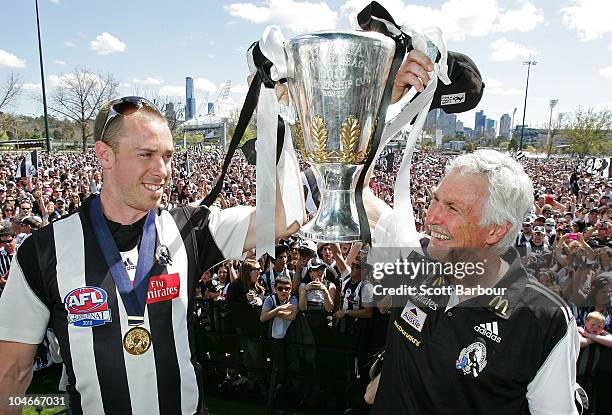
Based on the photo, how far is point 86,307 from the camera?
1.69 metres

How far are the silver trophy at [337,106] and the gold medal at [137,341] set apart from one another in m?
0.71

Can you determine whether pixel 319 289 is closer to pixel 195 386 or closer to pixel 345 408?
pixel 345 408

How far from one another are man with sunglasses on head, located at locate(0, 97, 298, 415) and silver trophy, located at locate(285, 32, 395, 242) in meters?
0.57

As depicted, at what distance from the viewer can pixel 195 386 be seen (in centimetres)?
185

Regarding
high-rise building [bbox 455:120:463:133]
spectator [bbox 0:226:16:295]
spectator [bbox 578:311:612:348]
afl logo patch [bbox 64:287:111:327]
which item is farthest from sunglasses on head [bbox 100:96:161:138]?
high-rise building [bbox 455:120:463:133]

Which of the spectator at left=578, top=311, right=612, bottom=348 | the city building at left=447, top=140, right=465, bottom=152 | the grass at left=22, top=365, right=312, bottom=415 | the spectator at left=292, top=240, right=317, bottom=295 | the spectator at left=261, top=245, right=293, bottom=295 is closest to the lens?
the spectator at left=578, top=311, right=612, bottom=348

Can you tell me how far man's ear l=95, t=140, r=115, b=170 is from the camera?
1743 mm

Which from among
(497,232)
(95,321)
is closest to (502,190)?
(497,232)

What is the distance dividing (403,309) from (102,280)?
1208 millimetres

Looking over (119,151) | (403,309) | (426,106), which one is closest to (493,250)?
(403,309)

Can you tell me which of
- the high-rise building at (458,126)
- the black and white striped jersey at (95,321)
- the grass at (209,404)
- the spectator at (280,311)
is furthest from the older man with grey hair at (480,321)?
the high-rise building at (458,126)

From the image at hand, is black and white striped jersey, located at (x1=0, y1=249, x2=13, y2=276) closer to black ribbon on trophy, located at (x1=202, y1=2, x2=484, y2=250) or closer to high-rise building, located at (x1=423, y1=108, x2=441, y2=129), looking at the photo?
black ribbon on trophy, located at (x1=202, y1=2, x2=484, y2=250)

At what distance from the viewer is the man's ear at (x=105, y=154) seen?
174 cm

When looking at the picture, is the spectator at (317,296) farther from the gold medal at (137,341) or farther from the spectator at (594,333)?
the gold medal at (137,341)
